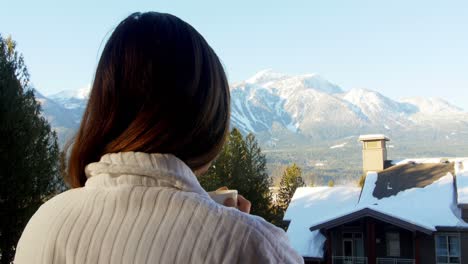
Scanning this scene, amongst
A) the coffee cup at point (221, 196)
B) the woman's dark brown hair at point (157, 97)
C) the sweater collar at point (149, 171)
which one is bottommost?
the coffee cup at point (221, 196)

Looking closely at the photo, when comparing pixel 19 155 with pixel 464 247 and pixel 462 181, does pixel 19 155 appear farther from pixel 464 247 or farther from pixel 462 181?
pixel 462 181

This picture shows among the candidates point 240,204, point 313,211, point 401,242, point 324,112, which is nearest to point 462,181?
point 401,242

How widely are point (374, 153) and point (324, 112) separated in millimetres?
122947

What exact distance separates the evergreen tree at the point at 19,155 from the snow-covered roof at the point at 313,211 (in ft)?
16.3

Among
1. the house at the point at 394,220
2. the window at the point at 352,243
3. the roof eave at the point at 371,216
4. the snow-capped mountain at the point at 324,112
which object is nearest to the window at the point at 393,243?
the house at the point at 394,220

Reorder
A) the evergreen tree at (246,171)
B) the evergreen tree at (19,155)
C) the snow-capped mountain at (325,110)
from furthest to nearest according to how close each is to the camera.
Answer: the snow-capped mountain at (325,110), the evergreen tree at (246,171), the evergreen tree at (19,155)

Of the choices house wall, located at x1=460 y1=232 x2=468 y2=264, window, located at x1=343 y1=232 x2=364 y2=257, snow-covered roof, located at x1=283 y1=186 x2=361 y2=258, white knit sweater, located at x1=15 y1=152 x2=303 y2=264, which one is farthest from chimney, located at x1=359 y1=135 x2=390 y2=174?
white knit sweater, located at x1=15 y1=152 x2=303 y2=264

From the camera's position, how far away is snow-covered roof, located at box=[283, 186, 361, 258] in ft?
32.4

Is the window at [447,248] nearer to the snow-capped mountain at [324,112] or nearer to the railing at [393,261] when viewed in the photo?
the railing at [393,261]

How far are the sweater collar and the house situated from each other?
890cm

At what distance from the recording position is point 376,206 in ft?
32.1

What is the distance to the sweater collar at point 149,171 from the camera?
1.89ft

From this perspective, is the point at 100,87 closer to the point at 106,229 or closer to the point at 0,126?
the point at 106,229

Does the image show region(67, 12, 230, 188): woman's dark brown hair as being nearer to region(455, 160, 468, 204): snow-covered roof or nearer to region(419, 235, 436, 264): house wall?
region(455, 160, 468, 204): snow-covered roof
